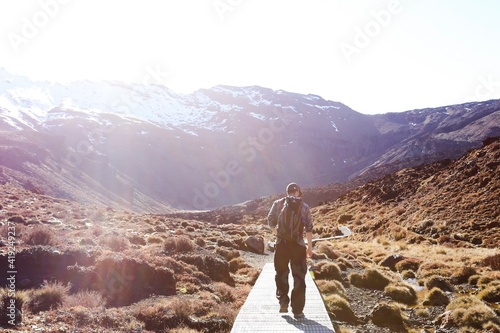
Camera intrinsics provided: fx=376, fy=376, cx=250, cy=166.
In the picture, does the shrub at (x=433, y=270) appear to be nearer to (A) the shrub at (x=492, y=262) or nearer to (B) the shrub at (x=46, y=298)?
(A) the shrub at (x=492, y=262)

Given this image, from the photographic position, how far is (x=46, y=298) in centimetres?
905

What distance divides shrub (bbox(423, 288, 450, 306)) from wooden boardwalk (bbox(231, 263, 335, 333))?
4.97 m

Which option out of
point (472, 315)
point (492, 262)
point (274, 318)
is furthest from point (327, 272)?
point (492, 262)

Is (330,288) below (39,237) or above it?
below

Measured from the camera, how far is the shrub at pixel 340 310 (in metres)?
10.8

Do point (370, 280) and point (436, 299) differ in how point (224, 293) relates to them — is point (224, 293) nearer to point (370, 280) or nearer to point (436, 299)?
point (370, 280)

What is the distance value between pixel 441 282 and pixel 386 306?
4.89 meters

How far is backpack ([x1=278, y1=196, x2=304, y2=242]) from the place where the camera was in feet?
26.7

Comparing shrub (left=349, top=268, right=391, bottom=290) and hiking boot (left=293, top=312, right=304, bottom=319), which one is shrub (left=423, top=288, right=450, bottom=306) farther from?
hiking boot (left=293, top=312, right=304, bottom=319)

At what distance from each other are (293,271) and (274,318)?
1058mm

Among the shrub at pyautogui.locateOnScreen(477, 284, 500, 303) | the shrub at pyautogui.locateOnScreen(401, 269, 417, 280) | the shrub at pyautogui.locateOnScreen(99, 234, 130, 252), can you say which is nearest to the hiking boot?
the shrub at pyautogui.locateOnScreen(477, 284, 500, 303)

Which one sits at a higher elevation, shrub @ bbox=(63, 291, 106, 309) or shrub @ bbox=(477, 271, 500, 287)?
shrub @ bbox=(63, 291, 106, 309)

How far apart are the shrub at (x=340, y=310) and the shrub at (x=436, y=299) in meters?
3.24

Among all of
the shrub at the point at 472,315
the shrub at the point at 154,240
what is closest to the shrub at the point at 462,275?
the shrub at the point at 472,315
